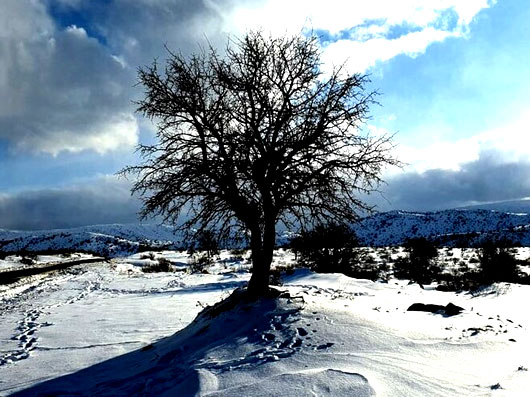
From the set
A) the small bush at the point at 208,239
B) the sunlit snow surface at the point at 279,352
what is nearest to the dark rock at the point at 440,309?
the sunlit snow surface at the point at 279,352

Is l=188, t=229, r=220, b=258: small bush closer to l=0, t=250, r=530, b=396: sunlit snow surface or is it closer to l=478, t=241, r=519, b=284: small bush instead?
l=0, t=250, r=530, b=396: sunlit snow surface

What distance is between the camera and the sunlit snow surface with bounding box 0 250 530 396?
19.2ft

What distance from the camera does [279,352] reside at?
283 inches

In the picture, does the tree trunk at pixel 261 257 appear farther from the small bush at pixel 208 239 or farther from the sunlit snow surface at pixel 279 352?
the small bush at pixel 208 239

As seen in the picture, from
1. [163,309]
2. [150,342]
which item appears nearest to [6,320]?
[163,309]

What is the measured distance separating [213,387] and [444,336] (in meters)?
4.70

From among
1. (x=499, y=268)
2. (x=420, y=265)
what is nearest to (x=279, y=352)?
(x=499, y=268)

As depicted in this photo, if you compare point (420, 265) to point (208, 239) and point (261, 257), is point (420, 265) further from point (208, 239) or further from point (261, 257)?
point (208, 239)

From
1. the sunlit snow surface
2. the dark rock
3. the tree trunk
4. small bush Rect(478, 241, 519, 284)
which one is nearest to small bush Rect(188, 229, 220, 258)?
the tree trunk

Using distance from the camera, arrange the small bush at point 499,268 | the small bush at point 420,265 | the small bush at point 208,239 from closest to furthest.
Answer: the small bush at point 208,239, the small bush at point 499,268, the small bush at point 420,265

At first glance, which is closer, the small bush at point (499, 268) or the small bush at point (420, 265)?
the small bush at point (499, 268)

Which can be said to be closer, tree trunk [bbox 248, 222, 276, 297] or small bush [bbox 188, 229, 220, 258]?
tree trunk [bbox 248, 222, 276, 297]

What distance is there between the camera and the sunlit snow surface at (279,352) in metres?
5.84

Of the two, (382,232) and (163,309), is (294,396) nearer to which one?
(163,309)
